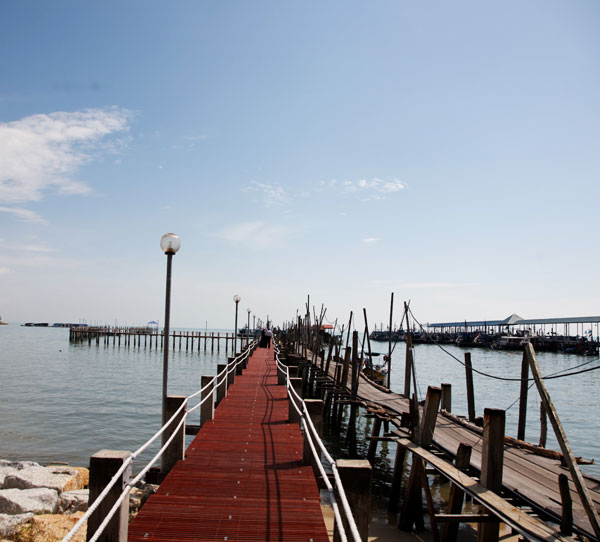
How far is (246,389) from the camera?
14.1 meters

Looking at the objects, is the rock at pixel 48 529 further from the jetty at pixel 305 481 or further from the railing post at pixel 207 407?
the railing post at pixel 207 407

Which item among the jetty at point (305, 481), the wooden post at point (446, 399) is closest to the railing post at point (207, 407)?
the jetty at point (305, 481)

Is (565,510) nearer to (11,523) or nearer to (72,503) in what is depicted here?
(11,523)

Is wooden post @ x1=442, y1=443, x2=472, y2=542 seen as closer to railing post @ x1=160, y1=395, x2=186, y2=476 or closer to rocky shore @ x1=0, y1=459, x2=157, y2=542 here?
railing post @ x1=160, y1=395, x2=186, y2=476

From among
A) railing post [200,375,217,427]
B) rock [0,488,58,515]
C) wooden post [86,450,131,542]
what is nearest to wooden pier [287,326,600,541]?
railing post [200,375,217,427]

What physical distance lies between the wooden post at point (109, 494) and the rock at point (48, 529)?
4585mm

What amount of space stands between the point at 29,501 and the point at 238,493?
641 cm

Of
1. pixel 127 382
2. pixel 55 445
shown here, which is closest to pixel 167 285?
pixel 55 445

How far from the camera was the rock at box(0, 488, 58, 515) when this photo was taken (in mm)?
9180

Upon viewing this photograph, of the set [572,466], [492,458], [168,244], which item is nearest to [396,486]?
[492,458]

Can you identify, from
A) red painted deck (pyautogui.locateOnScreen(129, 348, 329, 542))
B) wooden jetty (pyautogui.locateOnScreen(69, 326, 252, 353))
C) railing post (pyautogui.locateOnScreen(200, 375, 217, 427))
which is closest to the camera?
red painted deck (pyautogui.locateOnScreen(129, 348, 329, 542))

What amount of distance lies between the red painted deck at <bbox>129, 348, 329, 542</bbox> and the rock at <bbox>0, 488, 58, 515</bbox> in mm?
3795

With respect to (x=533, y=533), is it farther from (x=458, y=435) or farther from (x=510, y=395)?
(x=510, y=395)

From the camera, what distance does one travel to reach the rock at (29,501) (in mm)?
9180
